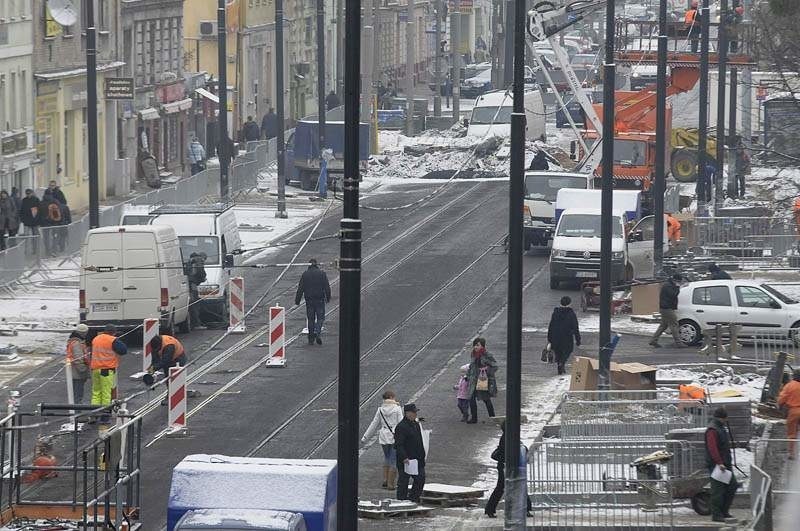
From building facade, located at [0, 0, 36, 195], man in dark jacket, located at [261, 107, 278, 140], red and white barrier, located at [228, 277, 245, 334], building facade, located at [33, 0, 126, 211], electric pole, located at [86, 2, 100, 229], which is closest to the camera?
red and white barrier, located at [228, 277, 245, 334]

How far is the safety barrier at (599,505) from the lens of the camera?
21172mm

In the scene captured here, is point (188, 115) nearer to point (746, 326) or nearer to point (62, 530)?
point (746, 326)

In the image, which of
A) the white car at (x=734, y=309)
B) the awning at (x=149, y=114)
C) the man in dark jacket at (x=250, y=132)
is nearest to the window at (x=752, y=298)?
the white car at (x=734, y=309)

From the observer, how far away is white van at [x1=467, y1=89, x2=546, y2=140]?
70125 mm

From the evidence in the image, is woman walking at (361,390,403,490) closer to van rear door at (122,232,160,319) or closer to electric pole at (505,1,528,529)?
electric pole at (505,1,528,529)

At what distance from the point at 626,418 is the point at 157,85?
44734mm

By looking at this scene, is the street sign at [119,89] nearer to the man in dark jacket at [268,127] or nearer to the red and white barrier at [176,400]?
the man in dark jacket at [268,127]

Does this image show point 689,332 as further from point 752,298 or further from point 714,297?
point 752,298

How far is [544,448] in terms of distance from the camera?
22375 mm

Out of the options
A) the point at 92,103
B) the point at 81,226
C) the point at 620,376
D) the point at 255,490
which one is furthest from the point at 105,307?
the point at 255,490

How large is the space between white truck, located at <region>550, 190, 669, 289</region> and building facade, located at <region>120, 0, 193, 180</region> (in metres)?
22.6

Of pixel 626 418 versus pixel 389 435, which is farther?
pixel 626 418

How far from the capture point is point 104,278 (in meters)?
32.9

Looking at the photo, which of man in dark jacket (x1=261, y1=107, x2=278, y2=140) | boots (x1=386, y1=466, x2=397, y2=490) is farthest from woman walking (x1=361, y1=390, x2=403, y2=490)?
man in dark jacket (x1=261, y1=107, x2=278, y2=140)
